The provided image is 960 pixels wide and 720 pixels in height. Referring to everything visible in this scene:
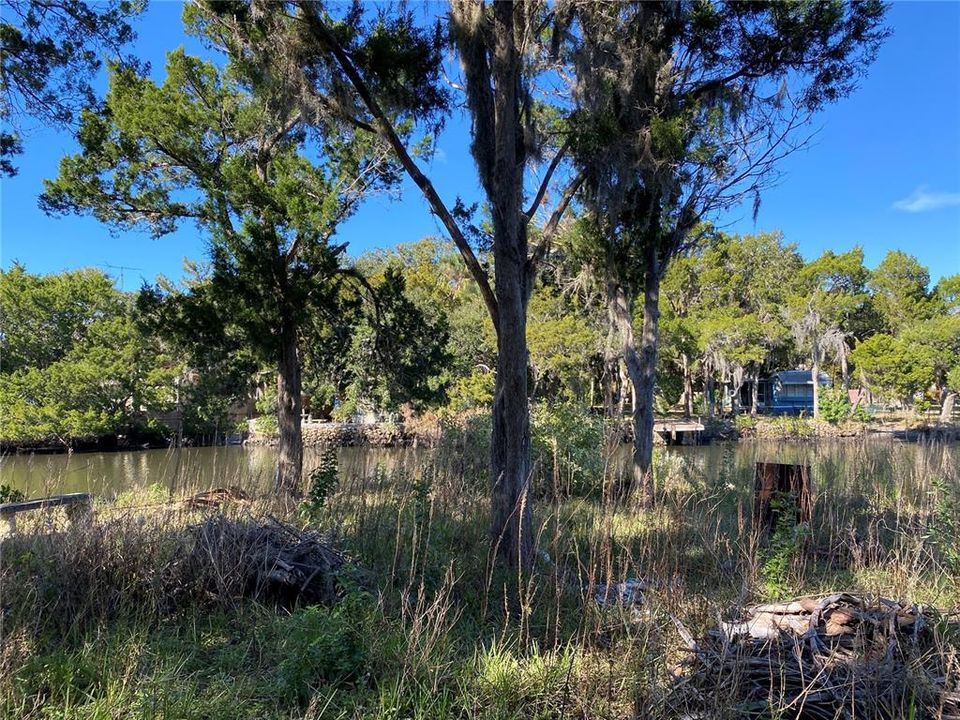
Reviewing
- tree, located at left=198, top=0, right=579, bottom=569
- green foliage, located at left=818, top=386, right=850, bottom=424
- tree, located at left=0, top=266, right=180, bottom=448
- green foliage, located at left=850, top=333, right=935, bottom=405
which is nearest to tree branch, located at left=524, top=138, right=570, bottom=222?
tree, located at left=198, top=0, right=579, bottom=569

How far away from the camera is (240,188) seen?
27.7ft

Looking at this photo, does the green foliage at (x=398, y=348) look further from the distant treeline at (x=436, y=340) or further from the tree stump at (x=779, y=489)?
the tree stump at (x=779, y=489)

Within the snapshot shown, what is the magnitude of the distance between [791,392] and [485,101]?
52.9 m

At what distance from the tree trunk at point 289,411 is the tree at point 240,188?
2 centimetres

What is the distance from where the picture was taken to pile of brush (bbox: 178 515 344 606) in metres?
3.79

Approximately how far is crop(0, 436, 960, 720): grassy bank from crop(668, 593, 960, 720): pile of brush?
0.24 feet

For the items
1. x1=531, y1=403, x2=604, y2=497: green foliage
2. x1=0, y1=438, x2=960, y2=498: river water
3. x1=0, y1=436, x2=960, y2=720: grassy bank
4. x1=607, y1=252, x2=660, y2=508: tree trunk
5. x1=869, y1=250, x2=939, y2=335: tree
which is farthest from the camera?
x1=869, y1=250, x2=939, y2=335: tree

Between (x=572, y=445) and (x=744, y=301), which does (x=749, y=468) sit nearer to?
(x=572, y=445)

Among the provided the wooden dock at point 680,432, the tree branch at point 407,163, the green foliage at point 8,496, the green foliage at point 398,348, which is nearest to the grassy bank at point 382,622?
the tree branch at point 407,163

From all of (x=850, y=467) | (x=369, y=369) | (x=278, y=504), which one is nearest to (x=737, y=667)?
(x=278, y=504)

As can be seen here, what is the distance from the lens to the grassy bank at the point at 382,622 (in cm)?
259

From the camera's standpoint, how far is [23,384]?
25.2 metres

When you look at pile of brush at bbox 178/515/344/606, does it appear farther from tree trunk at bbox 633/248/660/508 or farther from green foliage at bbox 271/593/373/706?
tree trunk at bbox 633/248/660/508

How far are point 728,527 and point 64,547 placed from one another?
571cm
